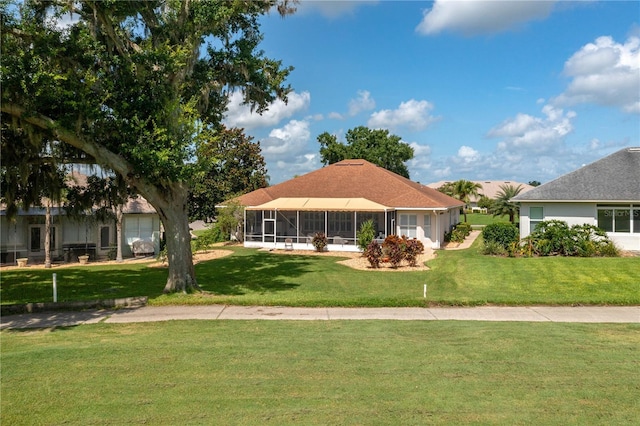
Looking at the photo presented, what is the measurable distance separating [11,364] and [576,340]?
31.5 ft

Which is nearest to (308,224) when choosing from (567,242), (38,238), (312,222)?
(312,222)

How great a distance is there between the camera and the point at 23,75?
11.6 metres

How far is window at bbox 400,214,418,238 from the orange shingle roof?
1069 millimetres

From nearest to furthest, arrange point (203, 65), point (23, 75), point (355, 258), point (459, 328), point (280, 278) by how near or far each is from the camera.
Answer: point (459, 328), point (23, 75), point (203, 65), point (280, 278), point (355, 258)

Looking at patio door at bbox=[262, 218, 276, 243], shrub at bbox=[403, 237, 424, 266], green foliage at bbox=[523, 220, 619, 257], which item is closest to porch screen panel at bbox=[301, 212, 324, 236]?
patio door at bbox=[262, 218, 276, 243]

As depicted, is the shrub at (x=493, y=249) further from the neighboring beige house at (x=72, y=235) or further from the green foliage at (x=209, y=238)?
the neighboring beige house at (x=72, y=235)

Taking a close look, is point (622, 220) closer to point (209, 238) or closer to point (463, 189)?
point (209, 238)

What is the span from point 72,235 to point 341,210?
16906 millimetres

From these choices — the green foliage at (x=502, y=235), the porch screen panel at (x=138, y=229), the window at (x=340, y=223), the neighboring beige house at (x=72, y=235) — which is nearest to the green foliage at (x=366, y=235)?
the window at (x=340, y=223)

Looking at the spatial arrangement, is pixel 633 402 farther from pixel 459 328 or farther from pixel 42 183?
pixel 42 183

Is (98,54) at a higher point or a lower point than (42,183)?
higher

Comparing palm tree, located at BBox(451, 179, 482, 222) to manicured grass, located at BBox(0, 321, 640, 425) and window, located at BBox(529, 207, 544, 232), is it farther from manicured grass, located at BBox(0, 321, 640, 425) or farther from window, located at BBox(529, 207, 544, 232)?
manicured grass, located at BBox(0, 321, 640, 425)

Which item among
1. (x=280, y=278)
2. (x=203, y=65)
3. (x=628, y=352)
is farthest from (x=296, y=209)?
(x=628, y=352)

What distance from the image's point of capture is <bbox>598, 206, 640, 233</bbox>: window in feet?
73.0
